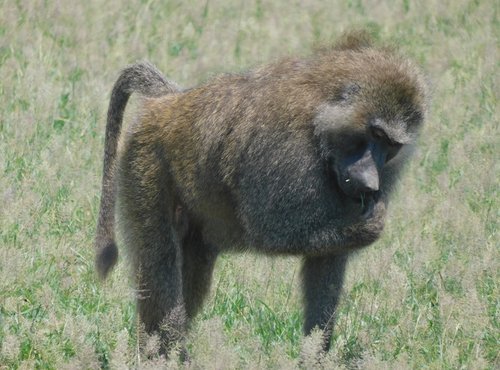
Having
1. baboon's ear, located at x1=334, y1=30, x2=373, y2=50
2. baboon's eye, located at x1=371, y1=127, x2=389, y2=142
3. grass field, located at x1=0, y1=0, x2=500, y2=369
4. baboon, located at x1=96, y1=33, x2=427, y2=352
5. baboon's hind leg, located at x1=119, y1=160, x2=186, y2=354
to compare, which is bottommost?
grass field, located at x1=0, y1=0, x2=500, y2=369

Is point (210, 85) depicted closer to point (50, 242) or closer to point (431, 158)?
point (50, 242)

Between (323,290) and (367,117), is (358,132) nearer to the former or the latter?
(367,117)

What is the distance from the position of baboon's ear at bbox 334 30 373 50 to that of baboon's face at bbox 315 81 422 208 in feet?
1.45

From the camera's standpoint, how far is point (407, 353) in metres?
5.67

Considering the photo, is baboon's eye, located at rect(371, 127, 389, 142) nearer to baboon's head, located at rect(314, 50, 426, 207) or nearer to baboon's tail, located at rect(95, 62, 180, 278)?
baboon's head, located at rect(314, 50, 426, 207)

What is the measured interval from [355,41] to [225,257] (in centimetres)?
178

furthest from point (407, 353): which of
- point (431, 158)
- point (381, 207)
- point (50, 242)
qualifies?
point (431, 158)

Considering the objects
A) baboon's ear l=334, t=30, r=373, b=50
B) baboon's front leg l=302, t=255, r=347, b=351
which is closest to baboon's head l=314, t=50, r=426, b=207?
baboon's ear l=334, t=30, r=373, b=50

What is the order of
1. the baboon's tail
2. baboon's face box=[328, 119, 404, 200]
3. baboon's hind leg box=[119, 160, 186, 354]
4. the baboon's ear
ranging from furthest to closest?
1. the baboon's tail
2. the baboon's ear
3. baboon's hind leg box=[119, 160, 186, 354]
4. baboon's face box=[328, 119, 404, 200]

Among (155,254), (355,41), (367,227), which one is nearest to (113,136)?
(155,254)

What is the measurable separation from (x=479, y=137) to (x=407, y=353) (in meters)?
3.88

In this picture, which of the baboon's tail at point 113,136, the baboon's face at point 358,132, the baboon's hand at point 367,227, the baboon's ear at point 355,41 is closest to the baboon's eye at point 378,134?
the baboon's face at point 358,132

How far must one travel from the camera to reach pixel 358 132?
5.61 meters

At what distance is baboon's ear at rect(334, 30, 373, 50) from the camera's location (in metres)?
5.99
